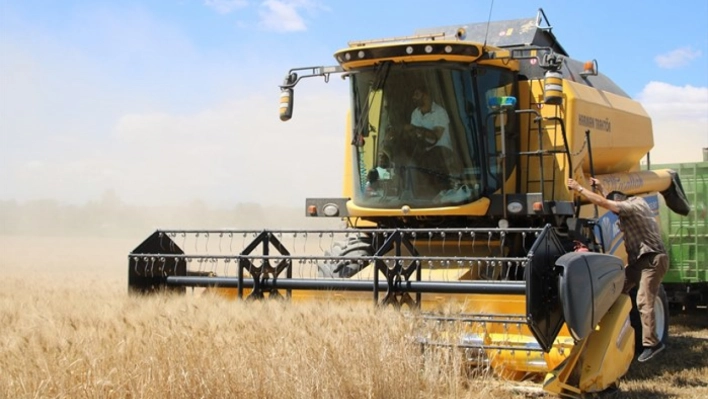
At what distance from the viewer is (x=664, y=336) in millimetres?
8211

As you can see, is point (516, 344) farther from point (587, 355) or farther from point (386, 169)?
point (386, 169)

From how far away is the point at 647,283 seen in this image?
24.3 feet

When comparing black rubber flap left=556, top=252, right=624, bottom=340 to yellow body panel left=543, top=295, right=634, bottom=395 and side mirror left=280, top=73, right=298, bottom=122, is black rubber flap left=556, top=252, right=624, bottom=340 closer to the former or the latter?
yellow body panel left=543, top=295, right=634, bottom=395

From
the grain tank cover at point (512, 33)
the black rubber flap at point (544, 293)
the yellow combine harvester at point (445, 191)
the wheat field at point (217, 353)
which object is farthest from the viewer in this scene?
the grain tank cover at point (512, 33)

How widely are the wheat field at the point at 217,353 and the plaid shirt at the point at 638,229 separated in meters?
1.49

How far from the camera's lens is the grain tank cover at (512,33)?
8.41 m

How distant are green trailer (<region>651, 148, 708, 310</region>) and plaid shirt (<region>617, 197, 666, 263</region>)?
3.75 meters

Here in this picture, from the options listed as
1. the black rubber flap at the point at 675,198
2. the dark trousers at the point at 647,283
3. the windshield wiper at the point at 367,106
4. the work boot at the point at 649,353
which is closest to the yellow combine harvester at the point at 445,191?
the windshield wiper at the point at 367,106

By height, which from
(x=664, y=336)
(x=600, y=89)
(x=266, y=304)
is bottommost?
(x=664, y=336)

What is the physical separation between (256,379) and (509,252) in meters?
3.64

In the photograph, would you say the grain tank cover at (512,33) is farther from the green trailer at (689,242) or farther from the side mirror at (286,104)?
the green trailer at (689,242)

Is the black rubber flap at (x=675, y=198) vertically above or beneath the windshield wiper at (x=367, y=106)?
beneath

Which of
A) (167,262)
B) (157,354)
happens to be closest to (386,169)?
(167,262)

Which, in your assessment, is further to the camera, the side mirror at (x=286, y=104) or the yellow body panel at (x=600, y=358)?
the side mirror at (x=286, y=104)
